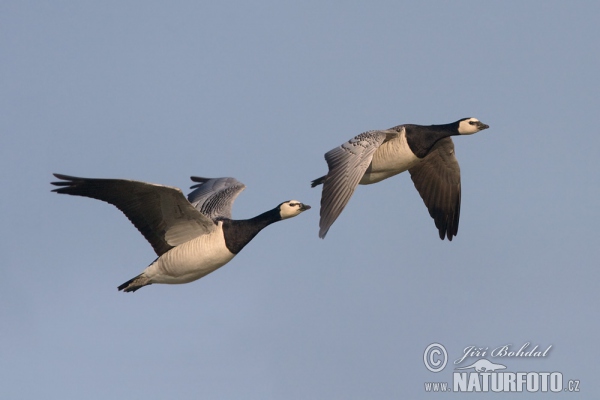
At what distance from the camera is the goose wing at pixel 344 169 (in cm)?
1692

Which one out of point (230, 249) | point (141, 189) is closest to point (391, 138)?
point (230, 249)

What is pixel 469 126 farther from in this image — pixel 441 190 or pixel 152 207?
pixel 152 207

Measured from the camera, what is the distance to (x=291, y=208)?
56.1 ft

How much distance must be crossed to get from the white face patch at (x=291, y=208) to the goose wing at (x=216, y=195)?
1.53 metres

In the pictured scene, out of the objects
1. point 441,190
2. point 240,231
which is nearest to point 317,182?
point 441,190

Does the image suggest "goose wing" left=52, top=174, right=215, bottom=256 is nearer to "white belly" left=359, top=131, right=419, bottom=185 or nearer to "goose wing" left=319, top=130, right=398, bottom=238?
"goose wing" left=319, top=130, right=398, bottom=238

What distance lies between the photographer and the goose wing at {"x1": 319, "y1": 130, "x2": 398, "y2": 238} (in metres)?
16.9

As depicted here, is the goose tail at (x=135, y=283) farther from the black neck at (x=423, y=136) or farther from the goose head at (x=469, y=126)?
the goose head at (x=469, y=126)

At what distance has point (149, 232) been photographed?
16.6 meters

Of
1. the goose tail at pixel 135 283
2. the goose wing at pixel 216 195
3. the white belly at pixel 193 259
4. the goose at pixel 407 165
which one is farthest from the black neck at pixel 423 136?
the goose tail at pixel 135 283

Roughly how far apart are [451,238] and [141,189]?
8.46 metres

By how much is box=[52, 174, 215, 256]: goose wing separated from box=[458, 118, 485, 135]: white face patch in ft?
19.8

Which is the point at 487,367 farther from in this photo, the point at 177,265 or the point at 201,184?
the point at 201,184

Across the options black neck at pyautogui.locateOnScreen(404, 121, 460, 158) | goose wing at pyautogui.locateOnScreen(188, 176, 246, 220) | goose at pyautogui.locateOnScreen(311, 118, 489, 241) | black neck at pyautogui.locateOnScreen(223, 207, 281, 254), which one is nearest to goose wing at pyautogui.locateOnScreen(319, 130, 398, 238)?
goose at pyautogui.locateOnScreen(311, 118, 489, 241)
